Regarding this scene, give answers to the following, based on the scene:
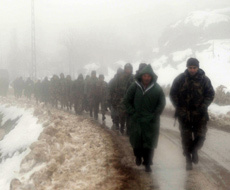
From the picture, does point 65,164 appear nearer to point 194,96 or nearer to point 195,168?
point 195,168

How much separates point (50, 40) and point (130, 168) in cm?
10451

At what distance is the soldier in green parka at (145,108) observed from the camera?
5793mm

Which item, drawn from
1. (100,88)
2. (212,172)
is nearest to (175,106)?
(212,172)

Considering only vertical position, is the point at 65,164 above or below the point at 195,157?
below

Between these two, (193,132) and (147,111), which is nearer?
(147,111)

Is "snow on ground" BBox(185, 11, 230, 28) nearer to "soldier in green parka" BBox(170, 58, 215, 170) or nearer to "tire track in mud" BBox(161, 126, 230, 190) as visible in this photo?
"tire track in mud" BBox(161, 126, 230, 190)

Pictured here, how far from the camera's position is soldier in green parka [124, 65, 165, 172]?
5793mm

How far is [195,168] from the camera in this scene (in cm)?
624

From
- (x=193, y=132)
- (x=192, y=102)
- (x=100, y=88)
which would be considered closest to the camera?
(x=192, y=102)

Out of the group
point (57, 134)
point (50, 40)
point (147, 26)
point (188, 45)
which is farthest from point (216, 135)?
point (50, 40)

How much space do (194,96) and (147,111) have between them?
101 cm

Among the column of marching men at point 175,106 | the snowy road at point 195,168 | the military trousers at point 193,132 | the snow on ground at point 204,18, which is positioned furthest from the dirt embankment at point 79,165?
the snow on ground at point 204,18

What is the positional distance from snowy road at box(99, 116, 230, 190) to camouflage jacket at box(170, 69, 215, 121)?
1.07m

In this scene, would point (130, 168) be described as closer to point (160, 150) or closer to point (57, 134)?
point (160, 150)
